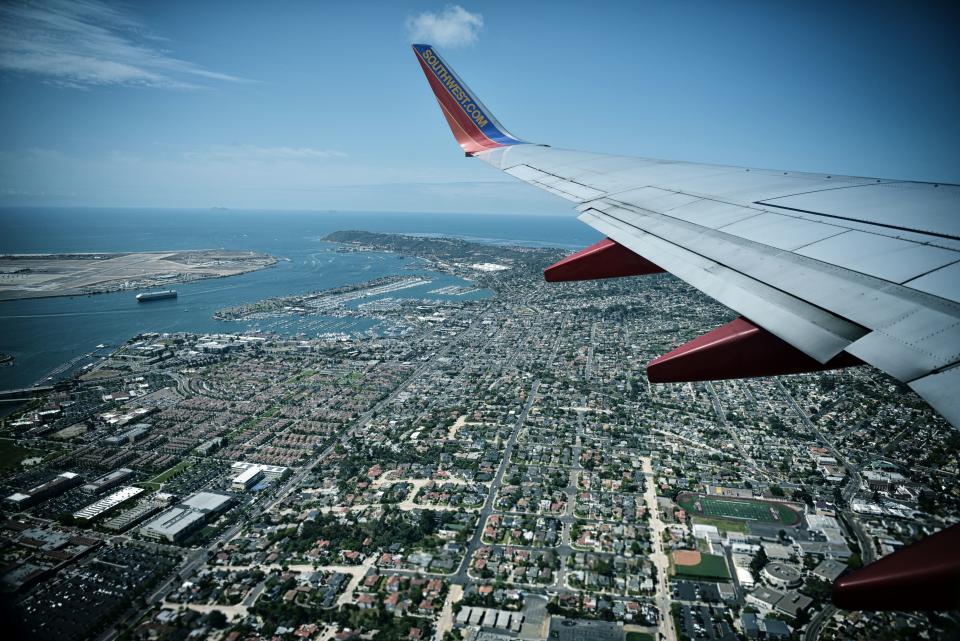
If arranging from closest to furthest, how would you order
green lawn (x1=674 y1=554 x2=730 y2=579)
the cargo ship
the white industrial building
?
green lawn (x1=674 y1=554 x2=730 y2=579), the white industrial building, the cargo ship

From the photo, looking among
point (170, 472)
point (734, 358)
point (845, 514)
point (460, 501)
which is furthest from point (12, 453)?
point (845, 514)

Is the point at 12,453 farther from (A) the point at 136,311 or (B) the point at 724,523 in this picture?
(B) the point at 724,523

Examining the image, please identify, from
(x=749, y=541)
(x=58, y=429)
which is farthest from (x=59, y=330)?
(x=749, y=541)

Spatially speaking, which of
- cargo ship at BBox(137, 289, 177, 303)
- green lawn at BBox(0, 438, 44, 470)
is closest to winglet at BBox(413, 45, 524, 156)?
green lawn at BBox(0, 438, 44, 470)

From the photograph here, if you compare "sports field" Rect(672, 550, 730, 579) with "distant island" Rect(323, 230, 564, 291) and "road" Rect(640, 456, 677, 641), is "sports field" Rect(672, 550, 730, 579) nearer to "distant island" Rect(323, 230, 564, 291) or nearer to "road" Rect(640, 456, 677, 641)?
"road" Rect(640, 456, 677, 641)

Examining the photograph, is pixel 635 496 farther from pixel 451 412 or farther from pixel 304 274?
pixel 304 274
